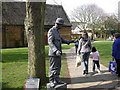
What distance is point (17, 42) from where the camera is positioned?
33.2 m

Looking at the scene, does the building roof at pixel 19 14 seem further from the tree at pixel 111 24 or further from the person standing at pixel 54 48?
the person standing at pixel 54 48

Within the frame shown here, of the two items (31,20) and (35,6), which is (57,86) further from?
(35,6)

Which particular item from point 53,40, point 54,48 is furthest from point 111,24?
point 54,48

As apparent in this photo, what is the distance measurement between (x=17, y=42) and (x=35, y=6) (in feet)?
93.5

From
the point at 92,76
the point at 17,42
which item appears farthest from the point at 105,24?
the point at 92,76

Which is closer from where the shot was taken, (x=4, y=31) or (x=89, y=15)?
(x=4, y=31)

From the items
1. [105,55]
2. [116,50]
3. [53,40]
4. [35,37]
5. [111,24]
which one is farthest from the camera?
[111,24]

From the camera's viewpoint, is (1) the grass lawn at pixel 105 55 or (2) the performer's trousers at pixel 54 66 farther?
(1) the grass lawn at pixel 105 55

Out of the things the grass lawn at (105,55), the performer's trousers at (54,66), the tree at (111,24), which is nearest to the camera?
the performer's trousers at (54,66)

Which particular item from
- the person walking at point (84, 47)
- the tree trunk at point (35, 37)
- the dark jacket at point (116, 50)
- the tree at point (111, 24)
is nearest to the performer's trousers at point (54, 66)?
the tree trunk at point (35, 37)

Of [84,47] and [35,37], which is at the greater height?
[35,37]

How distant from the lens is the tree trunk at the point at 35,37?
572 centimetres

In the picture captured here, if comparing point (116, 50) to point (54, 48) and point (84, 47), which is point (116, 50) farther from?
point (54, 48)

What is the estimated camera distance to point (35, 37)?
5.80 meters
